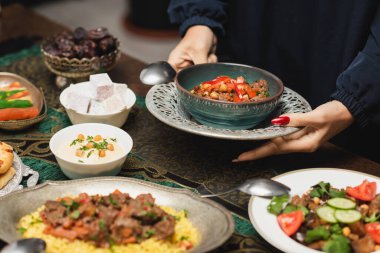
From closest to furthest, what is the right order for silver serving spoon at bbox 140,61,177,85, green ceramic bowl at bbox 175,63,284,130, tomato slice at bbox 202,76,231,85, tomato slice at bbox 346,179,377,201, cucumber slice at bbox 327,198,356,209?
cucumber slice at bbox 327,198,356,209, tomato slice at bbox 346,179,377,201, green ceramic bowl at bbox 175,63,284,130, tomato slice at bbox 202,76,231,85, silver serving spoon at bbox 140,61,177,85

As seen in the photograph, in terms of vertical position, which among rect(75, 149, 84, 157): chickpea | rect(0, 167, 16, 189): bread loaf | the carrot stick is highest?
rect(75, 149, 84, 157): chickpea

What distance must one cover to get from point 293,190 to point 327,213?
0.69ft

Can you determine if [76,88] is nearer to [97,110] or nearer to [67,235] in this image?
[97,110]

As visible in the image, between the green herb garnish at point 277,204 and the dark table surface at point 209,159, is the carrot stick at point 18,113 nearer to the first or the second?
the dark table surface at point 209,159

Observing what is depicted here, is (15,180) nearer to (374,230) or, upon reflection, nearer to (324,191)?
(324,191)

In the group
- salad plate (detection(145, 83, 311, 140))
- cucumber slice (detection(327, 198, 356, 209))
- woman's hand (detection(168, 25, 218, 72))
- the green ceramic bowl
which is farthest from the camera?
woman's hand (detection(168, 25, 218, 72))

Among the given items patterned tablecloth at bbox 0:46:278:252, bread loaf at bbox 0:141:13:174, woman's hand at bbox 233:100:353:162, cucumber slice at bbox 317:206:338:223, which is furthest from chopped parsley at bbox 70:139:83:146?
cucumber slice at bbox 317:206:338:223

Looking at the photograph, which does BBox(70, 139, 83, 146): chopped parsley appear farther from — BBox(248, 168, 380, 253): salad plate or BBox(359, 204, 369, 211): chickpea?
BBox(359, 204, 369, 211): chickpea

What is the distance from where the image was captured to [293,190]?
1.87 metres

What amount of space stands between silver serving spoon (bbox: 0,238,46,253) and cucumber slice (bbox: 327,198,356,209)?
0.89 metres

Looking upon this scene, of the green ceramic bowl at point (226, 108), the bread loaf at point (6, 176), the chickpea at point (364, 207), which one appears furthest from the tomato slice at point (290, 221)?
the bread loaf at point (6, 176)

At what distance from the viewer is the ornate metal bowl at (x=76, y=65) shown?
264 cm

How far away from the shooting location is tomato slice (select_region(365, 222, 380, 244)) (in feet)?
5.34

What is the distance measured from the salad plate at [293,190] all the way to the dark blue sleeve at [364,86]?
0.28 m
